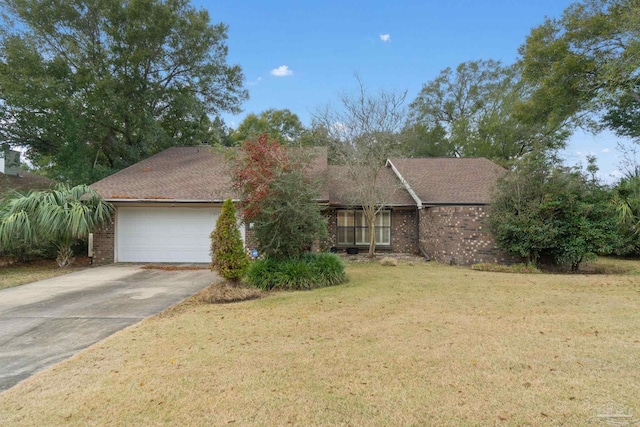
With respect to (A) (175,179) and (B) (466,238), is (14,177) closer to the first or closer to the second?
(A) (175,179)

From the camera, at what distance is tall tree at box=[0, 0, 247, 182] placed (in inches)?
591

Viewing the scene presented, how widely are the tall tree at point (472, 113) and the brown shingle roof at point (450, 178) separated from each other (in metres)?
7.31

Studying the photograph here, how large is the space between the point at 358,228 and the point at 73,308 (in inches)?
438

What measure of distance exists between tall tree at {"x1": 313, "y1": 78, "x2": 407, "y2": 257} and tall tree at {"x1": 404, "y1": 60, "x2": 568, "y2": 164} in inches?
484

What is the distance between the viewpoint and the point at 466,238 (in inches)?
473

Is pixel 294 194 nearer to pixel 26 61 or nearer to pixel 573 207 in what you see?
pixel 573 207

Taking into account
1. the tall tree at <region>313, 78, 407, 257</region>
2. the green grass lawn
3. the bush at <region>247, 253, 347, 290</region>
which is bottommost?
the green grass lawn

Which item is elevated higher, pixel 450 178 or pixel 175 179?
pixel 450 178

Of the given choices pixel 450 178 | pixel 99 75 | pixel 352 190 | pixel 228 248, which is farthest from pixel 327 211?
pixel 99 75

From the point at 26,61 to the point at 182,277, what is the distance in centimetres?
1242

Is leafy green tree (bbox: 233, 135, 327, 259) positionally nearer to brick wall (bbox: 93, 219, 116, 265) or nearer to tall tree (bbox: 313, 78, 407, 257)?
tall tree (bbox: 313, 78, 407, 257)

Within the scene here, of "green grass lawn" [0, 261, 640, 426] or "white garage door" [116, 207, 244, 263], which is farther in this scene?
"white garage door" [116, 207, 244, 263]

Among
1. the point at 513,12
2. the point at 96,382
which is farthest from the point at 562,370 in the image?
the point at 513,12

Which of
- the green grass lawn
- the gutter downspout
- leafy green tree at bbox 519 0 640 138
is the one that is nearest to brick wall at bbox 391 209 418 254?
the gutter downspout
